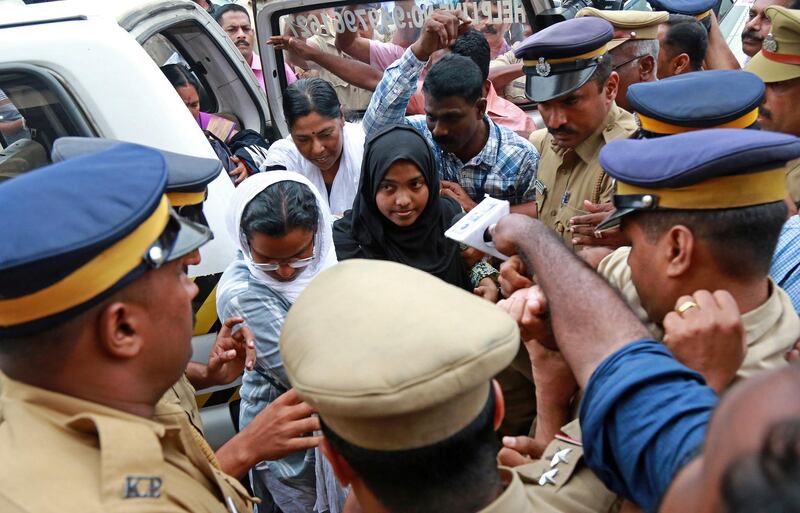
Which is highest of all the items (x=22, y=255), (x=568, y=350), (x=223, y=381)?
(x=22, y=255)

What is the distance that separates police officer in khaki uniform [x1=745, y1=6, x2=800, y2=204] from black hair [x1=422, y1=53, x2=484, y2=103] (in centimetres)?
122

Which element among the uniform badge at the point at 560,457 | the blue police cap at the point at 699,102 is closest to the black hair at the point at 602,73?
the blue police cap at the point at 699,102

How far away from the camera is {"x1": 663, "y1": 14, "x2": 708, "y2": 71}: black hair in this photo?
429 centimetres

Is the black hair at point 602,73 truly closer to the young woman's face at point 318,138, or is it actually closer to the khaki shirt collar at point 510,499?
the young woman's face at point 318,138

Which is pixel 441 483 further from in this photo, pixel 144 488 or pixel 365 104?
pixel 365 104

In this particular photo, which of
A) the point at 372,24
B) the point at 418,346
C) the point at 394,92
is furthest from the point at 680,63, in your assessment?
the point at 418,346

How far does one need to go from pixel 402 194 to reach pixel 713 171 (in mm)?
1560

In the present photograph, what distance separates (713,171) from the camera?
153 centimetres

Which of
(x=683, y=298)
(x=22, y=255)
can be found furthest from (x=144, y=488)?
(x=683, y=298)

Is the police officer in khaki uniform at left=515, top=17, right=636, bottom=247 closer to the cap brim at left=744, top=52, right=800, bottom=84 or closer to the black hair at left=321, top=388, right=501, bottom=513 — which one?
the cap brim at left=744, top=52, right=800, bottom=84

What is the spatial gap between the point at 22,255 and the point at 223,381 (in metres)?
1.34

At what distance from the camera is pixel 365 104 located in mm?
5219

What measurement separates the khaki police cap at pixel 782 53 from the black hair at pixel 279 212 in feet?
6.09

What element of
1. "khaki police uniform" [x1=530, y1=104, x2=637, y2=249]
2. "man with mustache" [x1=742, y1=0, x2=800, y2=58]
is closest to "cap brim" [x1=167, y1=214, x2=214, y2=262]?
"khaki police uniform" [x1=530, y1=104, x2=637, y2=249]
